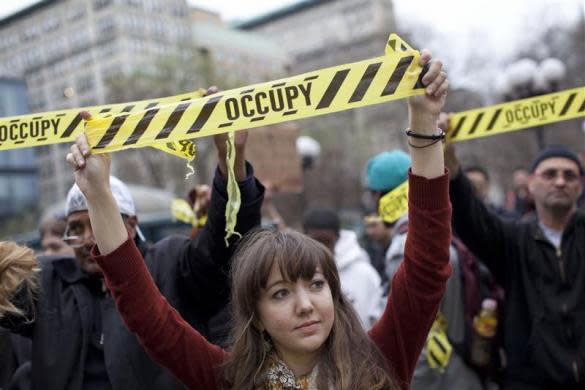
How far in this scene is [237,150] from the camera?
2.98 meters

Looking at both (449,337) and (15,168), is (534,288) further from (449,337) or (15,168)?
(15,168)

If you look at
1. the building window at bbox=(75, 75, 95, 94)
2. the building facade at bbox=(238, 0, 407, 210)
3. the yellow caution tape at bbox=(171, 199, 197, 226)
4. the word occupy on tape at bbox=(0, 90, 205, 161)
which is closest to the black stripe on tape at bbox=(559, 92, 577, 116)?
the word occupy on tape at bbox=(0, 90, 205, 161)

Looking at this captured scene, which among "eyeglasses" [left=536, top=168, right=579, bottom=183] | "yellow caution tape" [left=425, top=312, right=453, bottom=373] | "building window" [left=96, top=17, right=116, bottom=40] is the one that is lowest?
"yellow caution tape" [left=425, top=312, right=453, bottom=373]

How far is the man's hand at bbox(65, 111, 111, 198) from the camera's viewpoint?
249cm

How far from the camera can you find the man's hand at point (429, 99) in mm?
2385

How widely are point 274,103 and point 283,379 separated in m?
0.86

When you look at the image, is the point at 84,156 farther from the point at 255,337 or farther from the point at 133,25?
the point at 133,25

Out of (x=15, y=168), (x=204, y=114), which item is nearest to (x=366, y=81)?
(x=204, y=114)

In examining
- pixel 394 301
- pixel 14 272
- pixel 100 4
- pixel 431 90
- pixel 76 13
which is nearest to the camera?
Result: pixel 431 90

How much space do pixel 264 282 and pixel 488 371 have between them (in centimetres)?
248

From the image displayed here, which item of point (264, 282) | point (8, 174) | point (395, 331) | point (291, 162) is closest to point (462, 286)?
point (395, 331)

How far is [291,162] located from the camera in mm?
7746

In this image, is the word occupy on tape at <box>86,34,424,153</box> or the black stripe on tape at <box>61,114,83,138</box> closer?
the word occupy on tape at <box>86,34,424,153</box>

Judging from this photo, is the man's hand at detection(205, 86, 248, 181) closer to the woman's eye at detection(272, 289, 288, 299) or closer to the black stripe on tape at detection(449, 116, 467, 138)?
the woman's eye at detection(272, 289, 288, 299)
